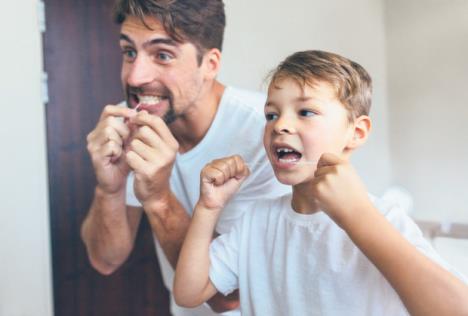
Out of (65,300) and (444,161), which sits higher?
(444,161)

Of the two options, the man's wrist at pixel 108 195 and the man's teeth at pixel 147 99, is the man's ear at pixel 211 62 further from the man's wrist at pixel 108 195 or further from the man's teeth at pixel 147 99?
the man's wrist at pixel 108 195

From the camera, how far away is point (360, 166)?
202 cm

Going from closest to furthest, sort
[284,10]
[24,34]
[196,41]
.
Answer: [196,41] → [24,34] → [284,10]

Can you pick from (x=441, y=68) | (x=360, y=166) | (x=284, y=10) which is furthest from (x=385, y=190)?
(x=284, y=10)

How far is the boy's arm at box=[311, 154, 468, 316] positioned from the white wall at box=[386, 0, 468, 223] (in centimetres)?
162

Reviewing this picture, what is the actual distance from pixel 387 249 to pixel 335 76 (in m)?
0.23

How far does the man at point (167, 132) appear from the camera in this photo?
835mm

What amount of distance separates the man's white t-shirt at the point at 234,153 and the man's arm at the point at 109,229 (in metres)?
0.06

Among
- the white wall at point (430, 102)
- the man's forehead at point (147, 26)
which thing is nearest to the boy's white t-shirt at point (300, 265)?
the man's forehead at point (147, 26)

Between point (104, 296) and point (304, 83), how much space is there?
101 centimetres

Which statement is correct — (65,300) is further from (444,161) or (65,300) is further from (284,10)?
(444,161)

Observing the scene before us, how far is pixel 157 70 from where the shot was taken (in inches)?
34.8

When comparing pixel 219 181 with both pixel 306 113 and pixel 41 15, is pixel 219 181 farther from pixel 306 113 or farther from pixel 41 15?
pixel 41 15

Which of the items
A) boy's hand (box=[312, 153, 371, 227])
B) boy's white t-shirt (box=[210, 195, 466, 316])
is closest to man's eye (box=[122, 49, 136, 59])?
boy's white t-shirt (box=[210, 195, 466, 316])
